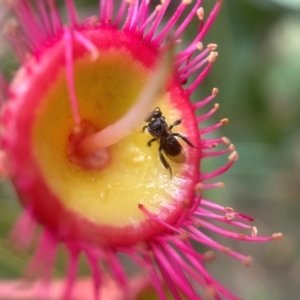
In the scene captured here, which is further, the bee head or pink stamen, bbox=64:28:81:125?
the bee head

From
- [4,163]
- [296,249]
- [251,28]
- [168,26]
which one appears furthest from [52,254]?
[296,249]

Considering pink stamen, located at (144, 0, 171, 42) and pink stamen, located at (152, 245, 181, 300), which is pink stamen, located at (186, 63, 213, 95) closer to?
pink stamen, located at (144, 0, 171, 42)

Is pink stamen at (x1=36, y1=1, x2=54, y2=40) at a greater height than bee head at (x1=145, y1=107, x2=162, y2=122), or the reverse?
pink stamen at (x1=36, y1=1, x2=54, y2=40)

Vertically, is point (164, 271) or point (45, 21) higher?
point (45, 21)

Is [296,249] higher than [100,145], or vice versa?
[100,145]

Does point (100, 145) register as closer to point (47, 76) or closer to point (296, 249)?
point (47, 76)

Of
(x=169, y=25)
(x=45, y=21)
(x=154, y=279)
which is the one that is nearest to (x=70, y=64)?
(x=45, y=21)

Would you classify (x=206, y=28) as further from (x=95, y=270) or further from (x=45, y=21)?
(x=95, y=270)

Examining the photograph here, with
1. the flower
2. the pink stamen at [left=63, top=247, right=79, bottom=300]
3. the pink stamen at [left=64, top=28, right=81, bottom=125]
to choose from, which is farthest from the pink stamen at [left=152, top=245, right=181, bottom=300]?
the pink stamen at [left=64, top=28, right=81, bottom=125]
